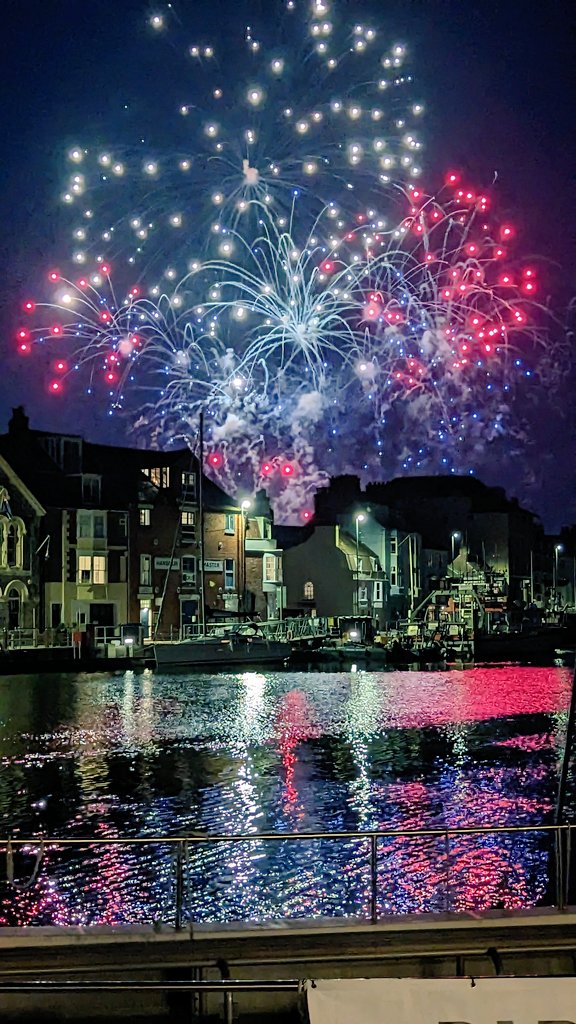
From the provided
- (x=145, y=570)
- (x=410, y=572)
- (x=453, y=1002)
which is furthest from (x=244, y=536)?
(x=453, y=1002)

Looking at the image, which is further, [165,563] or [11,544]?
[165,563]

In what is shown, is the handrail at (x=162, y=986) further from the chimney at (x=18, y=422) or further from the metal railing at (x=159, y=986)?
the chimney at (x=18, y=422)

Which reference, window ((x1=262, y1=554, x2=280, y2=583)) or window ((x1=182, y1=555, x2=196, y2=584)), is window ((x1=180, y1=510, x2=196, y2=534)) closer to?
window ((x1=182, y1=555, x2=196, y2=584))

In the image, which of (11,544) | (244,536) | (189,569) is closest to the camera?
(11,544)

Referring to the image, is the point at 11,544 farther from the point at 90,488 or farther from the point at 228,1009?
the point at 228,1009

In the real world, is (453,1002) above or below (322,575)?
below

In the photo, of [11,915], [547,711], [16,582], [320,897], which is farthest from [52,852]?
[16,582]
